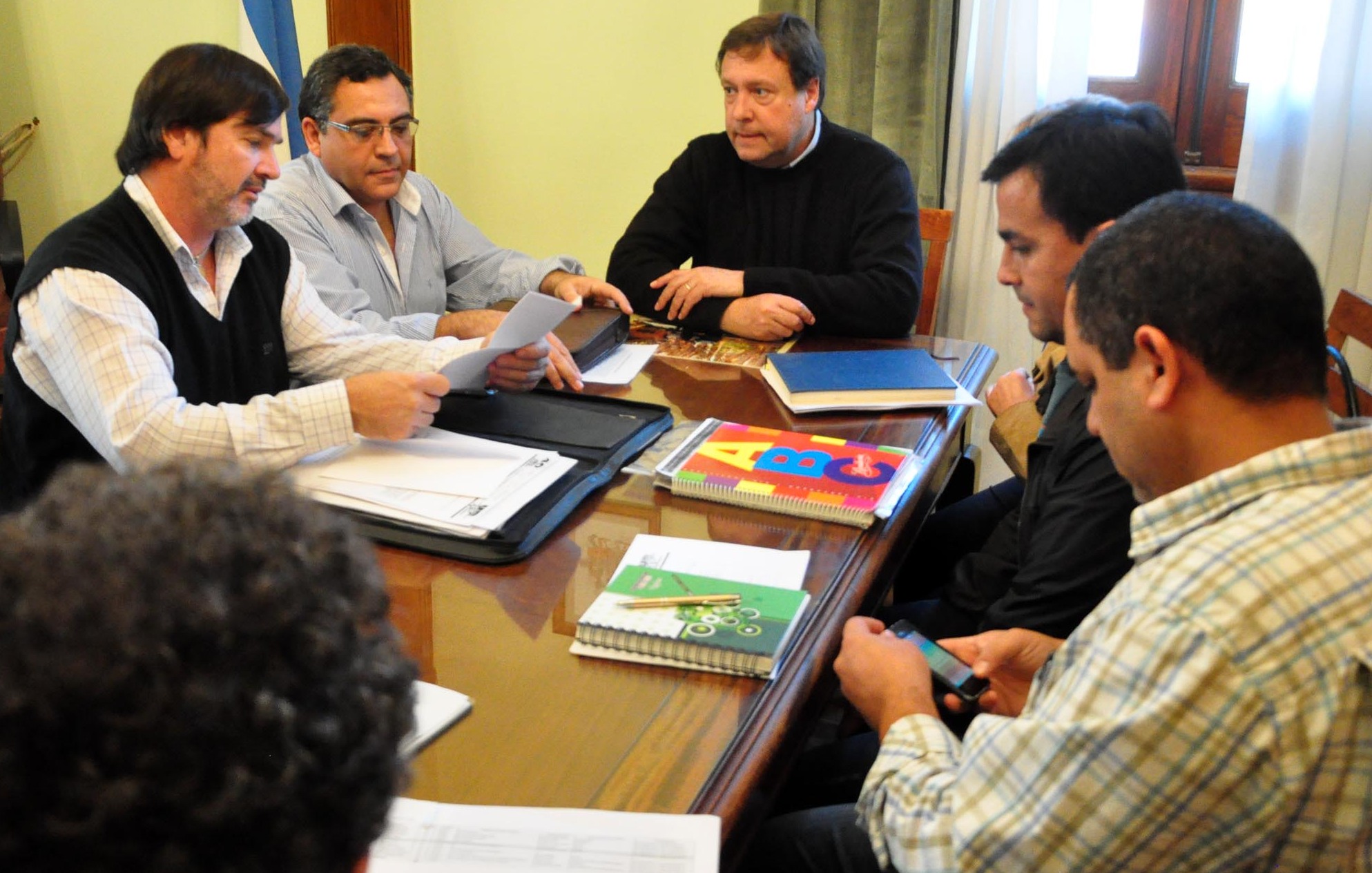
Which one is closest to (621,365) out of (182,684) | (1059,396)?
(1059,396)

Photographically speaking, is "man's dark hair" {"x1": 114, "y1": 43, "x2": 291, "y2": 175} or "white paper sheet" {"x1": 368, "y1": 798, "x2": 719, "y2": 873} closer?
"white paper sheet" {"x1": 368, "y1": 798, "x2": 719, "y2": 873}

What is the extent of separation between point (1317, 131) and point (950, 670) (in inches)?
85.0

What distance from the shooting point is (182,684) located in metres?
0.42

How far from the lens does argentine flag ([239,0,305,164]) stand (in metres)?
3.30

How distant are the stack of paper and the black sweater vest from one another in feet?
0.89

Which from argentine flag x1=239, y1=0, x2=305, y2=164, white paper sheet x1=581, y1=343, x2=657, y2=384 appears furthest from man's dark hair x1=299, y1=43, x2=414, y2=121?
argentine flag x1=239, y1=0, x2=305, y2=164

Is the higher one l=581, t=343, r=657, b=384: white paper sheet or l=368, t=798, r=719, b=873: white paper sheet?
l=581, t=343, r=657, b=384: white paper sheet

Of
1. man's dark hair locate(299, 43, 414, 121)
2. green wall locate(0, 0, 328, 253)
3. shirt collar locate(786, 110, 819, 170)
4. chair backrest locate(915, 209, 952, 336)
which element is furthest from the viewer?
green wall locate(0, 0, 328, 253)

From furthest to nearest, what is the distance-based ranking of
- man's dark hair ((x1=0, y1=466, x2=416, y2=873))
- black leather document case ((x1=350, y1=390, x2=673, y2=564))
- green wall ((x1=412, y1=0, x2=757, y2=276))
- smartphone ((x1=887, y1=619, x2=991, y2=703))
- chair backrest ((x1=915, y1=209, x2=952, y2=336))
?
green wall ((x1=412, y1=0, x2=757, y2=276)) → chair backrest ((x1=915, y1=209, x2=952, y2=336)) → black leather document case ((x1=350, y1=390, x2=673, y2=564)) → smartphone ((x1=887, y1=619, x2=991, y2=703)) → man's dark hair ((x1=0, y1=466, x2=416, y2=873))

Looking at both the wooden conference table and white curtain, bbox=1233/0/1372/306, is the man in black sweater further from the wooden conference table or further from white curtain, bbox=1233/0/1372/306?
white curtain, bbox=1233/0/1372/306

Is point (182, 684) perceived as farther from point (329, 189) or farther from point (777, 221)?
point (777, 221)

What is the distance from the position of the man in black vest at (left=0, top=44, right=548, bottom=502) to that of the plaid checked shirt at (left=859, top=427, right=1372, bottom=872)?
3.11ft

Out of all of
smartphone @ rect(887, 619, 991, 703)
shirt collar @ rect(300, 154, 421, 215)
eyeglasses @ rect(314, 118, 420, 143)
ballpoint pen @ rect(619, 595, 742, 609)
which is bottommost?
smartphone @ rect(887, 619, 991, 703)

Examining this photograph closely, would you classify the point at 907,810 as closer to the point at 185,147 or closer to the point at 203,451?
the point at 203,451
